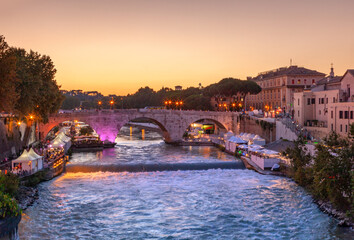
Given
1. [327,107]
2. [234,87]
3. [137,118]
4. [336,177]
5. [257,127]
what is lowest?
[336,177]

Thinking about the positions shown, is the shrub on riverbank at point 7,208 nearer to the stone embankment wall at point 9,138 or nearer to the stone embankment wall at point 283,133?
the stone embankment wall at point 9,138

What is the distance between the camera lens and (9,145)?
41.3m

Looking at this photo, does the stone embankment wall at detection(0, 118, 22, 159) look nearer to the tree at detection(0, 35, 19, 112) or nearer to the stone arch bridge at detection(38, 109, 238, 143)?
the tree at detection(0, 35, 19, 112)

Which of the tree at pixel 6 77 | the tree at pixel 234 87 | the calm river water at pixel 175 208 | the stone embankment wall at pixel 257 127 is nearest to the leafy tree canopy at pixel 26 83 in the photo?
the tree at pixel 6 77

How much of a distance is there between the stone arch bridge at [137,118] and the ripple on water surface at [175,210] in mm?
24255

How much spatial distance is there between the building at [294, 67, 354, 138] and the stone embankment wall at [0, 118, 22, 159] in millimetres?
34386

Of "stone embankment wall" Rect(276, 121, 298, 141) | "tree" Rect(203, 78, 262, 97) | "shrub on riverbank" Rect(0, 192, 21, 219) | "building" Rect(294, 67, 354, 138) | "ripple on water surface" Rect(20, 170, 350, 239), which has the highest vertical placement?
"tree" Rect(203, 78, 262, 97)

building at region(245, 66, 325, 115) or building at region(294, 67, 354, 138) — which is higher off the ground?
building at region(245, 66, 325, 115)

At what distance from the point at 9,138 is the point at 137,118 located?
80.1 feet

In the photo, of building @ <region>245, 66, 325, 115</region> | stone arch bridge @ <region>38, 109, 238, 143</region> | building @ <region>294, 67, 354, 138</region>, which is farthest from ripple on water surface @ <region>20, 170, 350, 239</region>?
building @ <region>245, 66, 325, 115</region>

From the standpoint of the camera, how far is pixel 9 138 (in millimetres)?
41906

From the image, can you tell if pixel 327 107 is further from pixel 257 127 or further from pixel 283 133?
pixel 257 127

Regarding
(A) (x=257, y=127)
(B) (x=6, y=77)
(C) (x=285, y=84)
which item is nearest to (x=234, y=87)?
(C) (x=285, y=84)

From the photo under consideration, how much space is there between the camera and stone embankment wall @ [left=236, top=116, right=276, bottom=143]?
51.6m
